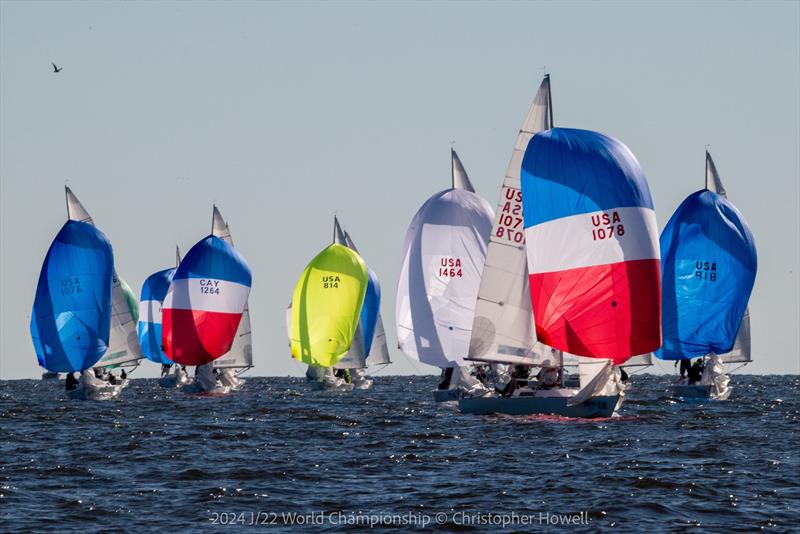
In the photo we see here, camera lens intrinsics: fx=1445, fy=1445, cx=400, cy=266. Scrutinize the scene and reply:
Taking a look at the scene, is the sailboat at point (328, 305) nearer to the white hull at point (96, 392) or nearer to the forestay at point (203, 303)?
the forestay at point (203, 303)

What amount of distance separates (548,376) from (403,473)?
14.2m


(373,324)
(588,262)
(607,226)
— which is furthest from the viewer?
(373,324)

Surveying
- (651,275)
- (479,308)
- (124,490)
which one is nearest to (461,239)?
(479,308)

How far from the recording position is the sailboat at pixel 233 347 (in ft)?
229

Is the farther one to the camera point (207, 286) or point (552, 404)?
point (207, 286)


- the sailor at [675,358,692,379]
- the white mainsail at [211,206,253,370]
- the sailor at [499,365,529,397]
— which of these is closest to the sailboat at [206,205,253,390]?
the white mainsail at [211,206,253,370]

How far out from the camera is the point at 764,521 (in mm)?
23234

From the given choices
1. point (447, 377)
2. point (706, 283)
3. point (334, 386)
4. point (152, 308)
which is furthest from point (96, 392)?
point (152, 308)

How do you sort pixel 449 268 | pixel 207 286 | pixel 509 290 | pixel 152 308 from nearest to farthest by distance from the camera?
pixel 509 290 < pixel 449 268 < pixel 207 286 < pixel 152 308

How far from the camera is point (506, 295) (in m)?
43.3

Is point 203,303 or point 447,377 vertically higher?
point 203,303

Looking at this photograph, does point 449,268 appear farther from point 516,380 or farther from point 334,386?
point 334,386

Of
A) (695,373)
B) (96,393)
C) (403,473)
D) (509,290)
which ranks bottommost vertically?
(403,473)

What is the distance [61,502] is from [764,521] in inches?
474
